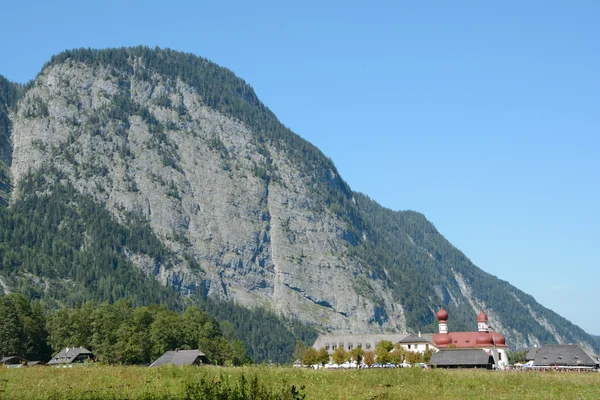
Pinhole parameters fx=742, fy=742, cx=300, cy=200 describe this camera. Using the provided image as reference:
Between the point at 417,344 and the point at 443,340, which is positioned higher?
the point at 443,340

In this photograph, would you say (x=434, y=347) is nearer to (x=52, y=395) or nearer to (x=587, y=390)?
(x=587, y=390)

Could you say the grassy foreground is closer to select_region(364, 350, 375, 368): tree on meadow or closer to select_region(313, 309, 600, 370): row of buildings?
select_region(313, 309, 600, 370): row of buildings

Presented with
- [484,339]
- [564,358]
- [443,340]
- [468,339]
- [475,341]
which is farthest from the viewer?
[468,339]

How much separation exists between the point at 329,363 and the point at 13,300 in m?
76.0

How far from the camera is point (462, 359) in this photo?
107 meters

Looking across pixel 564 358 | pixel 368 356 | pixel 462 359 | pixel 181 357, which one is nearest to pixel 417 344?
pixel 368 356

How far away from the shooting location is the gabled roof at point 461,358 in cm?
10419

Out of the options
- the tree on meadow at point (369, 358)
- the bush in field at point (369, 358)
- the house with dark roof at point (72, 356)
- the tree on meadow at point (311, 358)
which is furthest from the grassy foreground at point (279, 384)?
the tree on meadow at point (311, 358)

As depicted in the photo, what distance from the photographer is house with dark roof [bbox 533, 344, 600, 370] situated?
132 m

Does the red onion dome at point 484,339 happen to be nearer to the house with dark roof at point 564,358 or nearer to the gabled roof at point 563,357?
the house with dark roof at point 564,358

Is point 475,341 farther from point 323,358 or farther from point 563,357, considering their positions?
point 563,357

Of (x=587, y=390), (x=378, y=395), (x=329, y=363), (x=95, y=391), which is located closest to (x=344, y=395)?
(x=378, y=395)

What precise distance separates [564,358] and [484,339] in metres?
42.2

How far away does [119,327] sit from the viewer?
139500 millimetres
